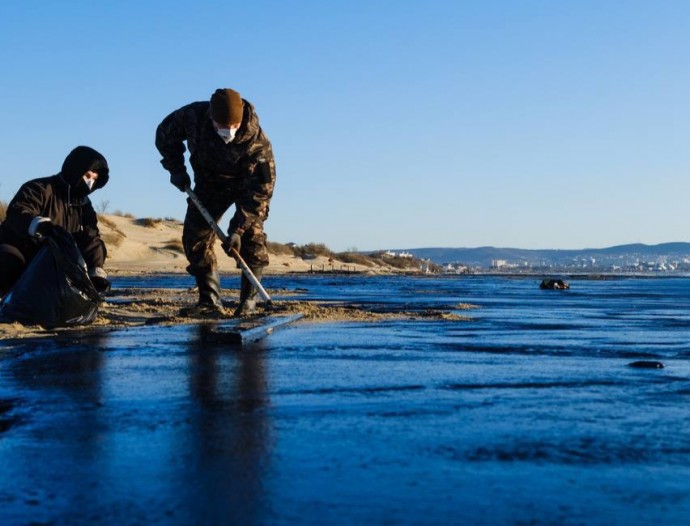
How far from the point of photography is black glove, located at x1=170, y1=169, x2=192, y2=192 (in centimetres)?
829

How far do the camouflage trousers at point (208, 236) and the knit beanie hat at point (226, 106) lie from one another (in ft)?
3.25

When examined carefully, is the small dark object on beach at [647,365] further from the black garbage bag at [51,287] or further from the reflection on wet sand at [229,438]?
the black garbage bag at [51,287]

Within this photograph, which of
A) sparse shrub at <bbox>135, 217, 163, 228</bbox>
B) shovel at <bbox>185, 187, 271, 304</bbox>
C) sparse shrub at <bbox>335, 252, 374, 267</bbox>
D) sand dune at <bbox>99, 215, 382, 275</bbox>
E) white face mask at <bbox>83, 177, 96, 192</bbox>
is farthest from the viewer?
sparse shrub at <bbox>335, 252, 374, 267</bbox>

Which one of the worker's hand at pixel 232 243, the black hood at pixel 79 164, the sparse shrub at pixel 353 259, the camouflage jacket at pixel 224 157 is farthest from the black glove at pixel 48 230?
the sparse shrub at pixel 353 259

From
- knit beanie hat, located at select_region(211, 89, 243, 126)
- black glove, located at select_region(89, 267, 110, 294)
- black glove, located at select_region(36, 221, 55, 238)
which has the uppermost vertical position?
knit beanie hat, located at select_region(211, 89, 243, 126)

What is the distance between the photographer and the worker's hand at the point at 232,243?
7797 millimetres

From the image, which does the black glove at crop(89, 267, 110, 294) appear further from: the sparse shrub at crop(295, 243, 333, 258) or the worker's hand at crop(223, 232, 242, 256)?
the sparse shrub at crop(295, 243, 333, 258)

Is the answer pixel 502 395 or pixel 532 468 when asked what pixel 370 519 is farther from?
pixel 502 395

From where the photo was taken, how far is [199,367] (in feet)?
14.9

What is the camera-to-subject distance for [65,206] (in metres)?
7.29

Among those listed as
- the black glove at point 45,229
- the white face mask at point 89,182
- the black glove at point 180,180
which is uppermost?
the black glove at point 180,180

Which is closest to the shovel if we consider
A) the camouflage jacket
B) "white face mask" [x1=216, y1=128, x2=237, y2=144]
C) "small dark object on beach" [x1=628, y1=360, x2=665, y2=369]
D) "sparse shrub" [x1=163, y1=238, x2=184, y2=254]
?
the camouflage jacket

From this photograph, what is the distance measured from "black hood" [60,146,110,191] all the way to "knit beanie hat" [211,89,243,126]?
940 millimetres

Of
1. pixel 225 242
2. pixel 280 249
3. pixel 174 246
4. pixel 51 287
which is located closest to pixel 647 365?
pixel 51 287
